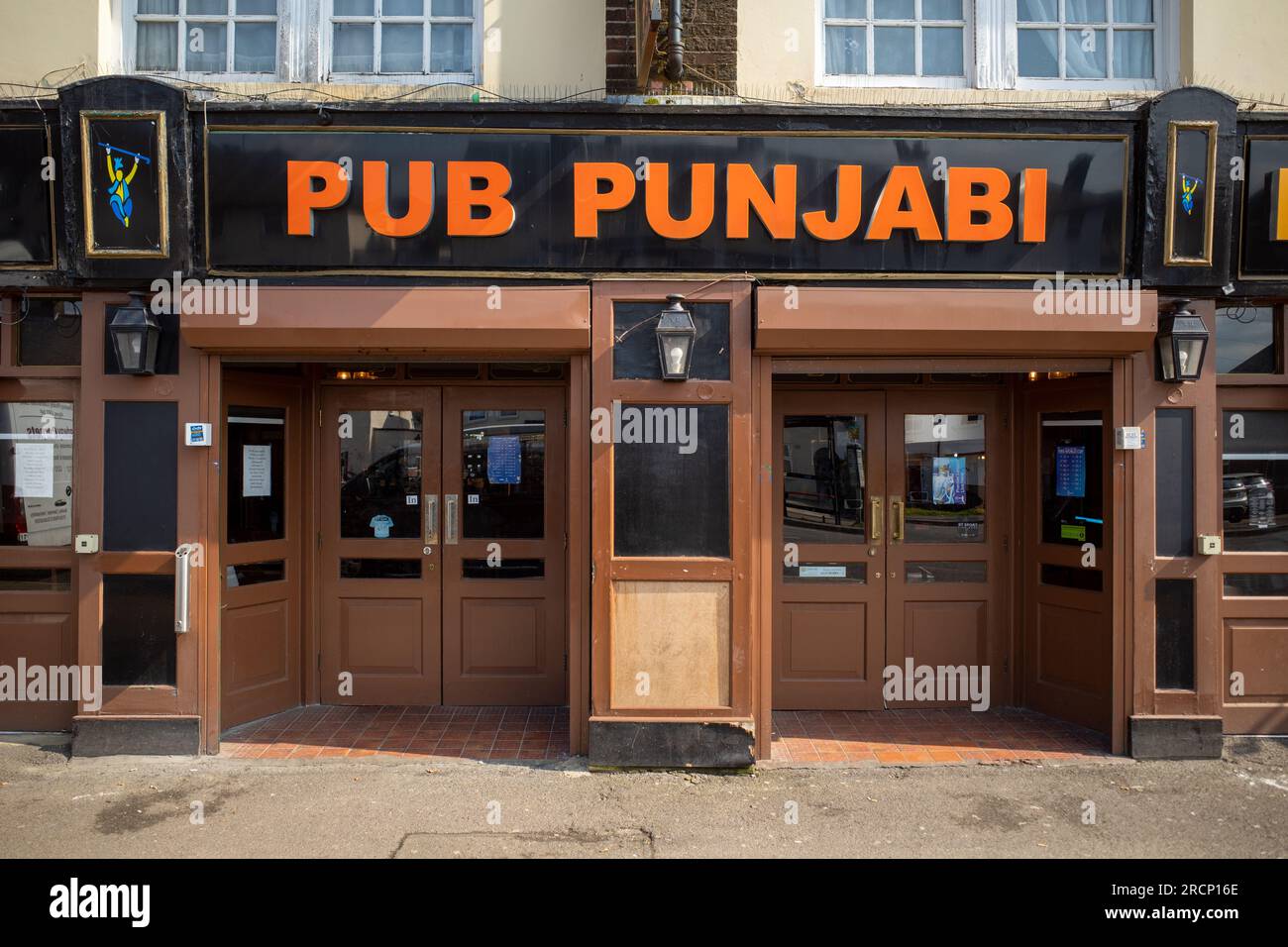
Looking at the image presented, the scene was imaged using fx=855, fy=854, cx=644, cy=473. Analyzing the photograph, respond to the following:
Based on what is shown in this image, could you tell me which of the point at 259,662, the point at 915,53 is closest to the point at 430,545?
the point at 259,662

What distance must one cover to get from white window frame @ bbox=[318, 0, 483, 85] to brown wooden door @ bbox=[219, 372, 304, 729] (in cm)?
228

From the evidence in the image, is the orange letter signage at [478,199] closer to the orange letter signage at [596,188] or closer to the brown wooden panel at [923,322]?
the orange letter signage at [596,188]

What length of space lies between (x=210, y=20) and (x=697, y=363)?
431 centimetres

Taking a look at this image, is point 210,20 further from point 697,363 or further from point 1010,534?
point 1010,534

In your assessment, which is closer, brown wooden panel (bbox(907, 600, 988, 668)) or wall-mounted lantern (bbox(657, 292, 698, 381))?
wall-mounted lantern (bbox(657, 292, 698, 381))

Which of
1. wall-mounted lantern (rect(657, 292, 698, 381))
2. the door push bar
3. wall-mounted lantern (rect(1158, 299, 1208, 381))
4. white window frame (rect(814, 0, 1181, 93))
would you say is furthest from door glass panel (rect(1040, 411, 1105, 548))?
the door push bar

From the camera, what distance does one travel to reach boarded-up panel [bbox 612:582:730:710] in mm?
5516

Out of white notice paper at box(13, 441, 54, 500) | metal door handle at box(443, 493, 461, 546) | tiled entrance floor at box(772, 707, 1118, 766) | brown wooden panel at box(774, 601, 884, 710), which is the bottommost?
tiled entrance floor at box(772, 707, 1118, 766)

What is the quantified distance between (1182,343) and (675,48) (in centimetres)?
377

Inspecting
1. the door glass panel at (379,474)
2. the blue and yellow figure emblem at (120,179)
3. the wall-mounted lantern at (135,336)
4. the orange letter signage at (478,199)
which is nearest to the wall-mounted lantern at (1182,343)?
the orange letter signage at (478,199)

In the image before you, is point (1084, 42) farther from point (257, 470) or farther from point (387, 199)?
point (257, 470)

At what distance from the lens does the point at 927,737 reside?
20.2ft

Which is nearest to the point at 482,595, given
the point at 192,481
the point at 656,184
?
the point at 192,481

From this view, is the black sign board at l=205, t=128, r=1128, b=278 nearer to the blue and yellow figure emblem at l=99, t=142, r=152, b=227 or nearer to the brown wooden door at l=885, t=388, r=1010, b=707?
the blue and yellow figure emblem at l=99, t=142, r=152, b=227
